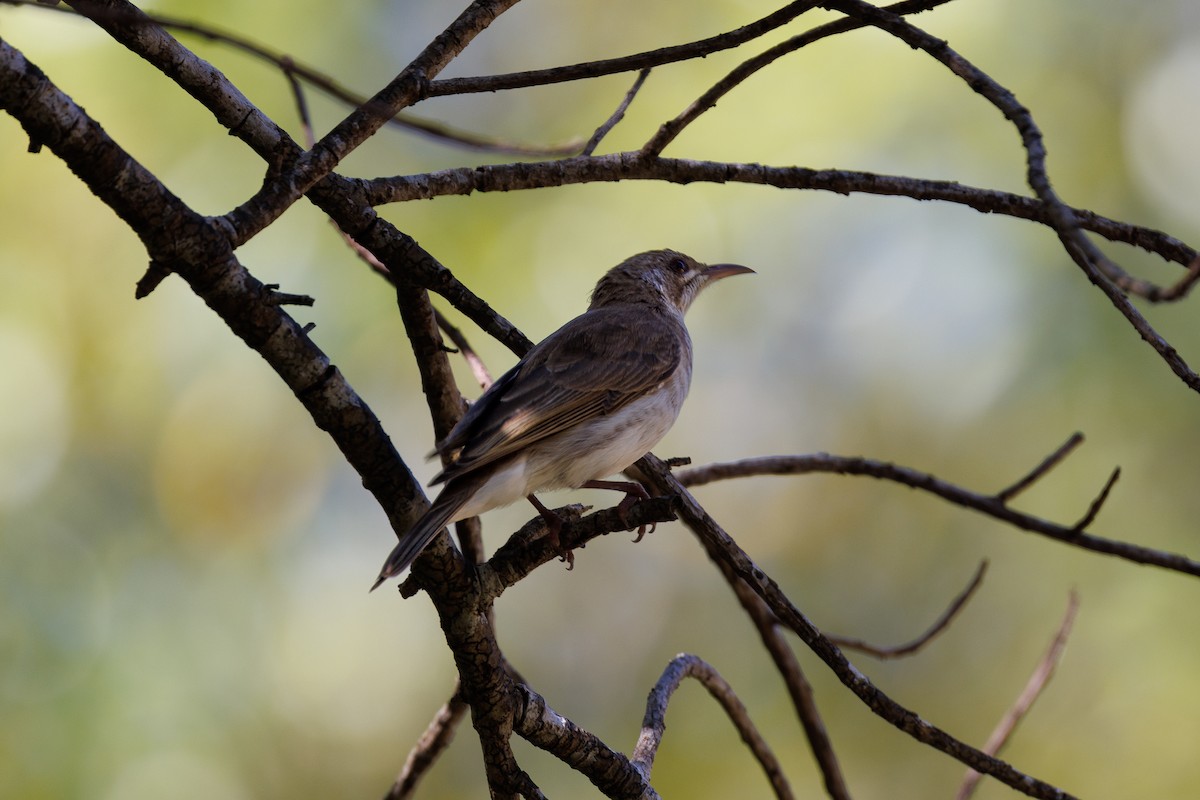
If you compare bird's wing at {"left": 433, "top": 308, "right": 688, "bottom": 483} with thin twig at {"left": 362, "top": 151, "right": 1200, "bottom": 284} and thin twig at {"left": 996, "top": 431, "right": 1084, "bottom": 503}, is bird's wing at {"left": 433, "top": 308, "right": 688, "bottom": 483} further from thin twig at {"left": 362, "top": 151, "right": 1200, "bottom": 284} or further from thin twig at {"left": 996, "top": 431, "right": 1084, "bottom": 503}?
thin twig at {"left": 996, "top": 431, "right": 1084, "bottom": 503}

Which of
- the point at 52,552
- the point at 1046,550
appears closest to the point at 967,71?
the point at 1046,550

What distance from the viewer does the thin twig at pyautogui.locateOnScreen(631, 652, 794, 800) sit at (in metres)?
3.85

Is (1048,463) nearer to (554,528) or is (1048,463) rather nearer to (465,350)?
(554,528)

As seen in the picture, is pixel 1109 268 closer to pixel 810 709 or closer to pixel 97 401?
pixel 810 709

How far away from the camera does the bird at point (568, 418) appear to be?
12.9ft

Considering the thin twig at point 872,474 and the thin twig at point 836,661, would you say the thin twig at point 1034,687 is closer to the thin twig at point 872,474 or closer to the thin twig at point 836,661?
the thin twig at point 872,474

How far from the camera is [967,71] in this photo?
3.17 m

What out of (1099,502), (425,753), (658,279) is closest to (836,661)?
(1099,502)

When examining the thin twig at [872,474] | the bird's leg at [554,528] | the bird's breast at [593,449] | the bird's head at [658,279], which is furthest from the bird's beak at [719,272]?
the bird's leg at [554,528]

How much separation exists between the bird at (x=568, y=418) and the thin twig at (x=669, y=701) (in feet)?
2.17

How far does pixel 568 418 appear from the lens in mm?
4641

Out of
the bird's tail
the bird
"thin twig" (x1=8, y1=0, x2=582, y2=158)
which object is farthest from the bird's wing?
"thin twig" (x1=8, y1=0, x2=582, y2=158)

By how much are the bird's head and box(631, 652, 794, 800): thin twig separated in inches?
91.1

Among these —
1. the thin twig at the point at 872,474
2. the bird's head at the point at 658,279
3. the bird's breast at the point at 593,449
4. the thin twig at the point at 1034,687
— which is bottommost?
the bird's breast at the point at 593,449
